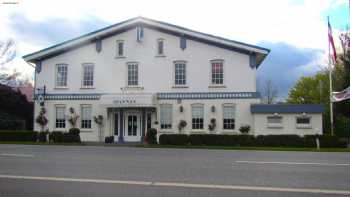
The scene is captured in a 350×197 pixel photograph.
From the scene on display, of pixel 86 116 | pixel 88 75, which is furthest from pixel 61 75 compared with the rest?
pixel 86 116

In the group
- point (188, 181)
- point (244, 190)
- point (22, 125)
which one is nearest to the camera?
point (244, 190)

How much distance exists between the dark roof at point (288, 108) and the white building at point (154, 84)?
0.07 meters

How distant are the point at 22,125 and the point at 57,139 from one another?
1384 centimetres

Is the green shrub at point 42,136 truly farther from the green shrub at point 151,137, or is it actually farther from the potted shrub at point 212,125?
the potted shrub at point 212,125

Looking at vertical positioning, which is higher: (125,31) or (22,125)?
(125,31)

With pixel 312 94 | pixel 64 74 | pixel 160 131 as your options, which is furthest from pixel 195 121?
pixel 312 94

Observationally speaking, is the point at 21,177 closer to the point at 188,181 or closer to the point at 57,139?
the point at 188,181

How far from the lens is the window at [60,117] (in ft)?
112

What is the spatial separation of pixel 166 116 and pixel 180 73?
3.41 metres

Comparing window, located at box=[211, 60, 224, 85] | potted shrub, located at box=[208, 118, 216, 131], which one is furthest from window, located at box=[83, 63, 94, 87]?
potted shrub, located at box=[208, 118, 216, 131]

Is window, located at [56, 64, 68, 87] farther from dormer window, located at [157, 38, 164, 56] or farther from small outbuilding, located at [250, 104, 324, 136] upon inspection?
small outbuilding, located at [250, 104, 324, 136]

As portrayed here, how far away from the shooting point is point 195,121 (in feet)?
104

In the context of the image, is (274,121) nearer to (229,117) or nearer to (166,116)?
(229,117)

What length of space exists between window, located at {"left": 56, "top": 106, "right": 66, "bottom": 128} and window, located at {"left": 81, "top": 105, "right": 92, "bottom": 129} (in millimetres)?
1577
